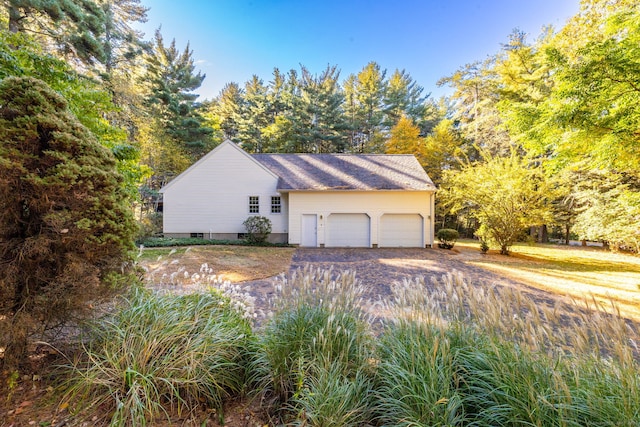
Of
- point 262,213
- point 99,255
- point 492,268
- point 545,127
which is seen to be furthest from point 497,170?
point 99,255

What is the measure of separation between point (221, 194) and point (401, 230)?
11.7 meters

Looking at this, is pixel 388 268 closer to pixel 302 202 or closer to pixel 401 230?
pixel 401 230

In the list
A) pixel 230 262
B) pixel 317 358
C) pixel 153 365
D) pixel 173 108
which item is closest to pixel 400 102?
pixel 173 108

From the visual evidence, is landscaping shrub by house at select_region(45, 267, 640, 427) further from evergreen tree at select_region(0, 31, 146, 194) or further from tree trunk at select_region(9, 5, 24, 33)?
tree trunk at select_region(9, 5, 24, 33)

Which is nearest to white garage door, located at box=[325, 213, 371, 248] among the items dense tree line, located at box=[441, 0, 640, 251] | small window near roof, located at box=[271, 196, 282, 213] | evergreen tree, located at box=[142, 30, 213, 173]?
small window near roof, located at box=[271, 196, 282, 213]

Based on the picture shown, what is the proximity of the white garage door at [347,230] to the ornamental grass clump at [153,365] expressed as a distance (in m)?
12.9

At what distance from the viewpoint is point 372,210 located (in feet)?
51.1

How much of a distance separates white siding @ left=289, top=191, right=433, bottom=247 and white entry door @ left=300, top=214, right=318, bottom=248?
21 centimetres

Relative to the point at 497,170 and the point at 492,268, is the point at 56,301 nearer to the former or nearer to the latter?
the point at 492,268

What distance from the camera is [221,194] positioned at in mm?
16297

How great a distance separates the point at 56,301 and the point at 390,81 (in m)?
32.8

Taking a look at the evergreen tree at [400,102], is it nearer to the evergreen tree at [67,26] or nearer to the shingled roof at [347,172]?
the shingled roof at [347,172]

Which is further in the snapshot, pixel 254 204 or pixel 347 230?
pixel 254 204

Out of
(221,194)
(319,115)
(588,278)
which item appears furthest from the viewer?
(319,115)
